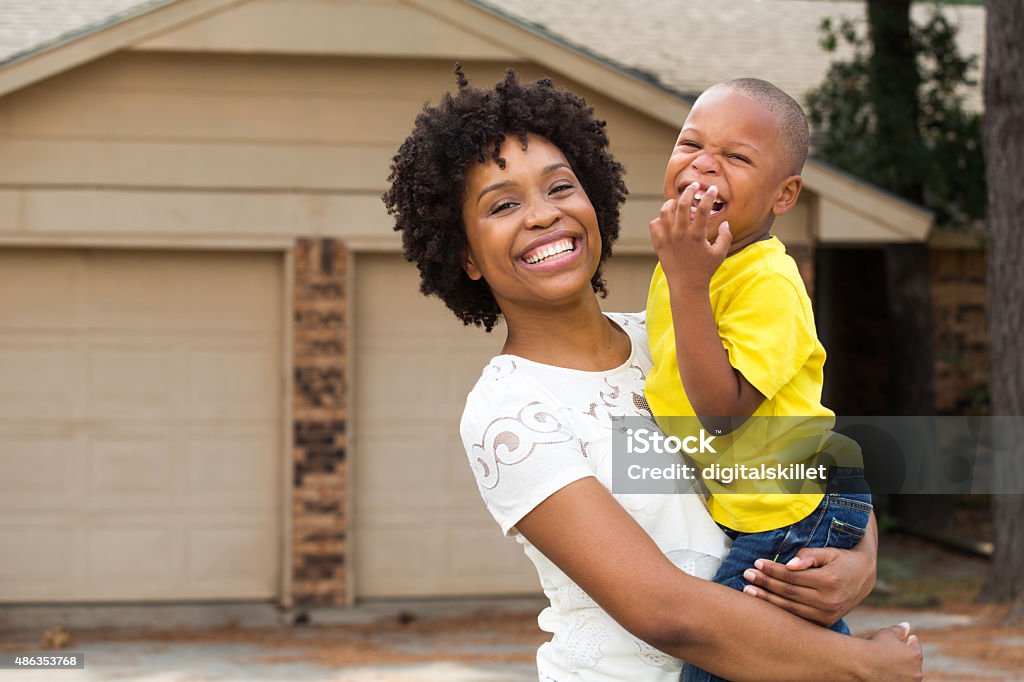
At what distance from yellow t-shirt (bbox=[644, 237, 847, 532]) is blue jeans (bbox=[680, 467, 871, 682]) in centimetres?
2

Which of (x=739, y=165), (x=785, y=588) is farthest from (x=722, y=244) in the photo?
(x=785, y=588)

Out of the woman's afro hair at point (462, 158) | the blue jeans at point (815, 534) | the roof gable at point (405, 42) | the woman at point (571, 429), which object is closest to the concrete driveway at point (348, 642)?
the roof gable at point (405, 42)

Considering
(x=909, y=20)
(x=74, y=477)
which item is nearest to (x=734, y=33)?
(x=909, y=20)

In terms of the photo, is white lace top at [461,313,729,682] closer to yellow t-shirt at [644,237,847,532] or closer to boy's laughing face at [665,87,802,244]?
yellow t-shirt at [644,237,847,532]

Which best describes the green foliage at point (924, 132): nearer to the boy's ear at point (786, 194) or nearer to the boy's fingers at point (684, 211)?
the boy's ear at point (786, 194)

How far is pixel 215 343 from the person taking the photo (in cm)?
910

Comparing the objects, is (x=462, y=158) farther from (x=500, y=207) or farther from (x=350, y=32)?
(x=350, y=32)

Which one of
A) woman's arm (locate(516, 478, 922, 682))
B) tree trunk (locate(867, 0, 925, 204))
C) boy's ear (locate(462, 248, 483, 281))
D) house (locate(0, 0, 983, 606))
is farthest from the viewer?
tree trunk (locate(867, 0, 925, 204))

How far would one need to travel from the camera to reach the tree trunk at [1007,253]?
875cm

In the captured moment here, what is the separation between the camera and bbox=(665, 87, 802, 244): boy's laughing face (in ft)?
8.23

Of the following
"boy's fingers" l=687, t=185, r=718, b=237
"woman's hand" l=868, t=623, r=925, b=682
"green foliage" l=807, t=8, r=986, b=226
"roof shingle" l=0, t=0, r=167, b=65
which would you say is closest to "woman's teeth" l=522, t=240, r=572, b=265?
"boy's fingers" l=687, t=185, r=718, b=237

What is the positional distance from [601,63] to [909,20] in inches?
187

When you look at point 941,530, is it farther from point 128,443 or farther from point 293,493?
point 128,443

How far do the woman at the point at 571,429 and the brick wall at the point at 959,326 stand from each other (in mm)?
10905
